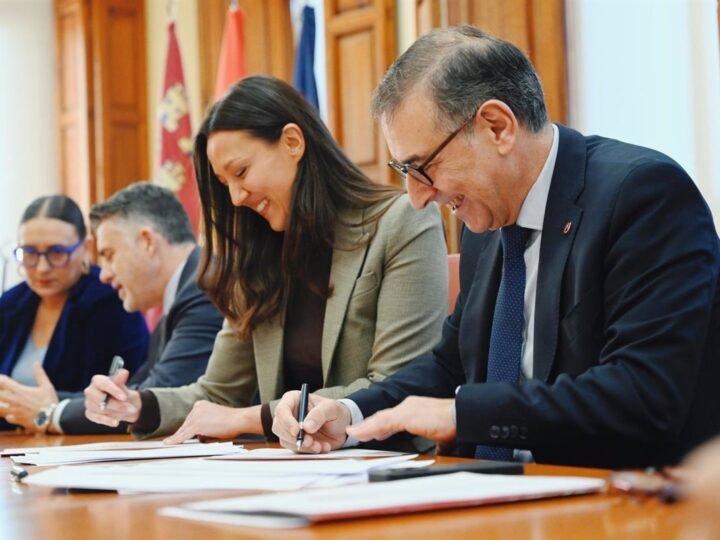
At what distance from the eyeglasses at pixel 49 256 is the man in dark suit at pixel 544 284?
241 centimetres

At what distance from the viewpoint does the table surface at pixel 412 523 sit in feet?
3.10

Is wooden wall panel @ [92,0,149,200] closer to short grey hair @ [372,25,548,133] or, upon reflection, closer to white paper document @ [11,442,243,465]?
white paper document @ [11,442,243,465]

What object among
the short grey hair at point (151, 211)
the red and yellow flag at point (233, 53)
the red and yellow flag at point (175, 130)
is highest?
the red and yellow flag at point (233, 53)

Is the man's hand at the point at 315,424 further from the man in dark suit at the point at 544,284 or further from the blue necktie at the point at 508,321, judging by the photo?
the blue necktie at the point at 508,321

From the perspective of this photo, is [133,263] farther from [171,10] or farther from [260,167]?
[171,10]

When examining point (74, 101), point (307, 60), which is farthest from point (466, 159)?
point (74, 101)

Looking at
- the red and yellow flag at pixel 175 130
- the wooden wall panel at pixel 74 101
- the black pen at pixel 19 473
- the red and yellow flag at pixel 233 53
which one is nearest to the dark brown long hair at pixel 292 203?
the black pen at pixel 19 473

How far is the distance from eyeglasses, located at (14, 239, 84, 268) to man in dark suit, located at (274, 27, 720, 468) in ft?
7.89

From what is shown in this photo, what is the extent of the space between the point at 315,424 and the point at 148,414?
0.86m

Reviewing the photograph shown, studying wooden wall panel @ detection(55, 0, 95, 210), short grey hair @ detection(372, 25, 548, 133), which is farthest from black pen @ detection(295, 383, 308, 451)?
wooden wall panel @ detection(55, 0, 95, 210)

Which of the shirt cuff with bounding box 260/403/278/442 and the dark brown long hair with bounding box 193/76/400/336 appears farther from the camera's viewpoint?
the dark brown long hair with bounding box 193/76/400/336

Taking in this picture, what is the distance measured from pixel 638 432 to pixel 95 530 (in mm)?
905

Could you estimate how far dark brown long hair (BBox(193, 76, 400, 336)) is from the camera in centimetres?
265

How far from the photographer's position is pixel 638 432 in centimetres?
167
